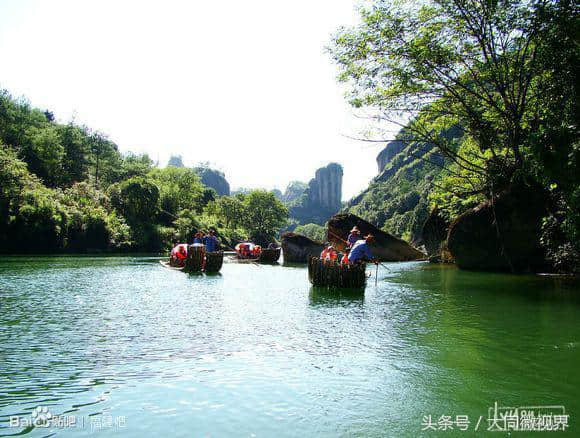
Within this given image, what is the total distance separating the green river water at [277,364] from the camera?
5070 mm

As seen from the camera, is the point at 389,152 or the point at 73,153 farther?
the point at 389,152

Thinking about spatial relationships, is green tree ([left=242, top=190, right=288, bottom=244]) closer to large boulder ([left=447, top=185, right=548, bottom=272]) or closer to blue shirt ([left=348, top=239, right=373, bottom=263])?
large boulder ([left=447, top=185, right=548, bottom=272])

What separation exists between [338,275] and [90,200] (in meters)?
45.5

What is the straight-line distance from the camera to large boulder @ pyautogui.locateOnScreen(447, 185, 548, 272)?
2244 cm

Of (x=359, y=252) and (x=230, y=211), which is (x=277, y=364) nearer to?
(x=359, y=252)

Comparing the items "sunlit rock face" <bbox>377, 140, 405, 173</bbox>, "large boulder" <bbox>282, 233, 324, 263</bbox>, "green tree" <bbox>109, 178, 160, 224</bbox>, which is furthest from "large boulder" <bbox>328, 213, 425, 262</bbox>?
"sunlit rock face" <bbox>377, 140, 405, 173</bbox>

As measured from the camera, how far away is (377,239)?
39.3m

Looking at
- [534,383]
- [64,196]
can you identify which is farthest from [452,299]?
[64,196]

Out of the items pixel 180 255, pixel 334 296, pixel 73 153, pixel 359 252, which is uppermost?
pixel 73 153

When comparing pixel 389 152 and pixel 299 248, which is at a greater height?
pixel 389 152

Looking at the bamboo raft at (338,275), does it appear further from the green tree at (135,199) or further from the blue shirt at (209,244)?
the green tree at (135,199)

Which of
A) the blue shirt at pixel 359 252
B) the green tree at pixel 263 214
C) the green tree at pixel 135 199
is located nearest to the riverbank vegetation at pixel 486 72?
the blue shirt at pixel 359 252

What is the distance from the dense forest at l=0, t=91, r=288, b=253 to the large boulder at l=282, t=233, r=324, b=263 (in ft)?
51.7

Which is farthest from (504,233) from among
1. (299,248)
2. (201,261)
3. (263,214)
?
(263,214)
